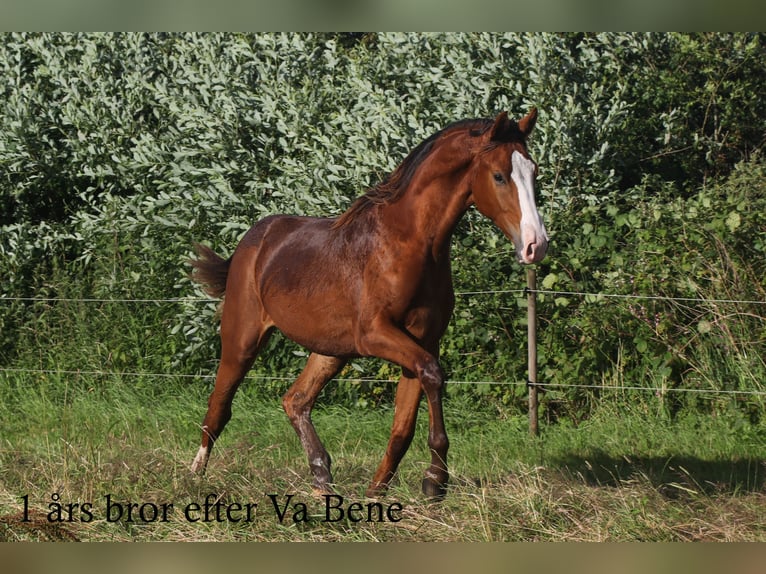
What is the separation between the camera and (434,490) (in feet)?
20.0

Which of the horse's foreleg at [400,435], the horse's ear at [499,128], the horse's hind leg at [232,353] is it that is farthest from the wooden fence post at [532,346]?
the horse's ear at [499,128]

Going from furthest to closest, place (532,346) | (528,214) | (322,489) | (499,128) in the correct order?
(532,346) < (322,489) < (499,128) < (528,214)

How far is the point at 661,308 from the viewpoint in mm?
9000

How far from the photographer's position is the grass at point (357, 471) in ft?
19.4

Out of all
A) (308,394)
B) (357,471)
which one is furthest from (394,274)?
(357,471)

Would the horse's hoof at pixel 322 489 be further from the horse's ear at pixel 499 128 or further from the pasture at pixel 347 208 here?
the horse's ear at pixel 499 128

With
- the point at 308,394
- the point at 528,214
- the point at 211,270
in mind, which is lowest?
the point at 308,394

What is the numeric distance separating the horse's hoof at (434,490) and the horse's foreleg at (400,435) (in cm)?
25

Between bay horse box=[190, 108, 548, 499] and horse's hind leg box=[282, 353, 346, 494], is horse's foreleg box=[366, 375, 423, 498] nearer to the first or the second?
bay horse box=[190, 108, 548, 499]

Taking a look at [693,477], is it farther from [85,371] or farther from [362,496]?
[85,371]

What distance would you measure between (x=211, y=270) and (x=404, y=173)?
1.91 m

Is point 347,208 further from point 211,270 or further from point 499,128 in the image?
point 499,128

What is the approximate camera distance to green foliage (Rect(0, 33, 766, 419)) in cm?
908

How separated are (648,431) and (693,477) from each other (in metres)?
1.04
